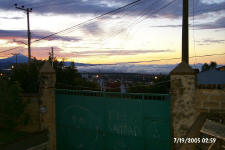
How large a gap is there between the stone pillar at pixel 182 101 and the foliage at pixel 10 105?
626 centimetres

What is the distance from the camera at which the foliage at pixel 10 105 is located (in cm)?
852

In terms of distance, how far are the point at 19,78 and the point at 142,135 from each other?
807cm

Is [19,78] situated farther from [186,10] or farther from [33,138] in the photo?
[186,10]

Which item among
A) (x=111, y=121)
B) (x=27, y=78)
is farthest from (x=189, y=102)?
(x=27, y=78)

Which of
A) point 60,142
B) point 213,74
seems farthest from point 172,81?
point 213,74

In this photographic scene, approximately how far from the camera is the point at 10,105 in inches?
338

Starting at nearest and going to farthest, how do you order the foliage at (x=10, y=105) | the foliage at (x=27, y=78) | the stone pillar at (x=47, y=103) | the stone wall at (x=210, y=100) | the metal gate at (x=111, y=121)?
1. the stone wall at (x=210, y=100)
2. the metal gate at (x=111, y=121)
3. the foliage at (x=10, y=105)
4. the stone pillar at (x=47, y=103)
5. the foliage at (x=27, y=78)

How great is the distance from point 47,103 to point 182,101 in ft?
17.7

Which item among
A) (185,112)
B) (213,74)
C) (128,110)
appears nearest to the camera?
(185,112)

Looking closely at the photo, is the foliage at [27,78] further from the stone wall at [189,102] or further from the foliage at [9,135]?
the stone wall at [189,102]

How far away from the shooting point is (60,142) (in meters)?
8.57

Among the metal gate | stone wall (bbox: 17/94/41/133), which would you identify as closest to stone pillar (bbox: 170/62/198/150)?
the metal gate

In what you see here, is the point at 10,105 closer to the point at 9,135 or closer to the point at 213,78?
the point at 9,135
